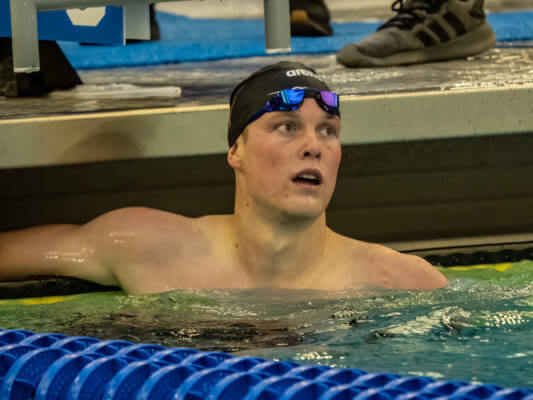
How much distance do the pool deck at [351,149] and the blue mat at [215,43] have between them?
0.49 metres

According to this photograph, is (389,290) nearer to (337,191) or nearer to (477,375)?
(477,375)

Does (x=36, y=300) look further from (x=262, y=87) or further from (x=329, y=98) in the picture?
(x=329, y=98)

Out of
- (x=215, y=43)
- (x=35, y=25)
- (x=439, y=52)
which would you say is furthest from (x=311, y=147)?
(x=215, y=43)

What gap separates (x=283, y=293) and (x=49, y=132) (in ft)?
2.61

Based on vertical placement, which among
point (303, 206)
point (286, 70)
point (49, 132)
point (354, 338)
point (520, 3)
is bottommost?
point (354, 338)

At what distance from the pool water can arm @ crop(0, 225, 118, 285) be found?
93 mm

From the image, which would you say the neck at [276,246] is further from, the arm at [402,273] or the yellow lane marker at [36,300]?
the yellow lane marker at [36,300]

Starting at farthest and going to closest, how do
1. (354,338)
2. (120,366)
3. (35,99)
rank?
(35,99)
(354,338)
(120,366)

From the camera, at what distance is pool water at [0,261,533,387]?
1.56 meters

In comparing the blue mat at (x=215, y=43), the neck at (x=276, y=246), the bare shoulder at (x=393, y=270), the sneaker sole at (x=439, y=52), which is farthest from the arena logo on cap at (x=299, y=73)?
the blue mat at (x=215, y=43)

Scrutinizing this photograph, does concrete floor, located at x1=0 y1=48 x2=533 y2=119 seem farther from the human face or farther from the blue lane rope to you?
the blue lane rope

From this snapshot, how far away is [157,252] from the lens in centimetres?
209

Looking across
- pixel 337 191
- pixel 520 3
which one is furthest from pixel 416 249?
pixel 520 3

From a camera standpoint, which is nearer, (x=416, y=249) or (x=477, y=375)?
(x=477, y=375)
